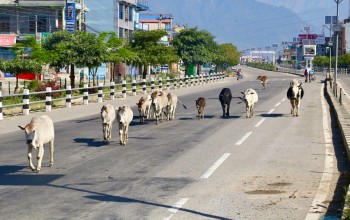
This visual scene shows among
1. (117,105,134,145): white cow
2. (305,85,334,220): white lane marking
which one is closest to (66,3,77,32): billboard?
(117,105,134,145): white cow

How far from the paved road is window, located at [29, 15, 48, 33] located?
182ft

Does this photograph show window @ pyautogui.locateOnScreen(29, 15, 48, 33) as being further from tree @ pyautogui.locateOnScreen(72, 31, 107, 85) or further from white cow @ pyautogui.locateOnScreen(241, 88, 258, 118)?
white cow @ pyautogui.locateOnScreen(241, 88, 258, 118)

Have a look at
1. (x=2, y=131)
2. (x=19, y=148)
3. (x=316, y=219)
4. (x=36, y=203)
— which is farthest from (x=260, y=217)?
(x=2, y=131)

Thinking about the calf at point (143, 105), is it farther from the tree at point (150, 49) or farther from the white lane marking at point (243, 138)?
the tree at point (150, 49)

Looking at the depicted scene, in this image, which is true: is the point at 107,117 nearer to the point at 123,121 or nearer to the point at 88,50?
the point at 123,121

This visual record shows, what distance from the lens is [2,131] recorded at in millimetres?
21328

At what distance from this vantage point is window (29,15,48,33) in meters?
74.8

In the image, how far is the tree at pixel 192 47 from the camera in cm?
8781

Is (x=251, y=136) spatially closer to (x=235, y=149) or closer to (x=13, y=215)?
(x=235, y=149)

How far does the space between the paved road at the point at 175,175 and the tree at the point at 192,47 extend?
66.7 metres

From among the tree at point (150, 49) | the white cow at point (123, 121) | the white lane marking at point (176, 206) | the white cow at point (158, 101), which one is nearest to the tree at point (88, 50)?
the tree at point (150, 49)

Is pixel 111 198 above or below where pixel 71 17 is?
below

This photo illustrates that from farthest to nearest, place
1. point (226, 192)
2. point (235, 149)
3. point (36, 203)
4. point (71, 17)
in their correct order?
1. point (71, 17)
2. point (235, 149)
3. point (226, 192)
4. point (36, 203)

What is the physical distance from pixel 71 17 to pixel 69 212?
59.2 metres
